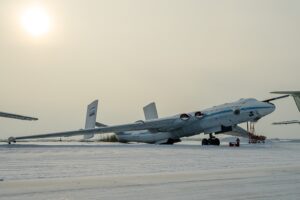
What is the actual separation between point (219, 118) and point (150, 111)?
1098 cm

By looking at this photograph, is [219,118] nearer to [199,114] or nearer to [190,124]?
[199,114]

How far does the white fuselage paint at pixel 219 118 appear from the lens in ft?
120

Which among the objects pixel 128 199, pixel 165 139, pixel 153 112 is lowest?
pixel 128 199

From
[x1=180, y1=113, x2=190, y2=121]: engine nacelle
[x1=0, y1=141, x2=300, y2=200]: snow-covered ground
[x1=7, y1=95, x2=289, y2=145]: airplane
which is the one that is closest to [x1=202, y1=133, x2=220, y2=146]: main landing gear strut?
[x1=7, y1=95, x2=289, y2=145]: airplane

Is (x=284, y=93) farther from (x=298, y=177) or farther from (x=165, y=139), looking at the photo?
(x=298, y=177)

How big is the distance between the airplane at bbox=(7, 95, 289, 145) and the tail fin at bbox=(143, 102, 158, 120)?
2713 millimetres

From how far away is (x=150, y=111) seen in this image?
4759 centimetres

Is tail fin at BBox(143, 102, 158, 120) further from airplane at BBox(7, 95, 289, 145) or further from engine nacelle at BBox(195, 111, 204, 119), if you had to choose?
engine nacelle at BBox(195, 111, 204, 119)

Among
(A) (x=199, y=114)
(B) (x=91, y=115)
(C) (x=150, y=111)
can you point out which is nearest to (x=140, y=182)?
(A) (x=199, y=114)

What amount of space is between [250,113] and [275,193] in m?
28.0

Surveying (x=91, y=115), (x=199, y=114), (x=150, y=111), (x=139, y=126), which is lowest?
(x=139, y=126)

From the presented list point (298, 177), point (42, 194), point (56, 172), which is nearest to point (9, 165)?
point (56, 172)

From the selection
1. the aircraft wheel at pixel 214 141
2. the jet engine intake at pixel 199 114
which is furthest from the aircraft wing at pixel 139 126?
the aircraft wheel at pixel 214 141

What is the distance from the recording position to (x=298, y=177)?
12227mm
